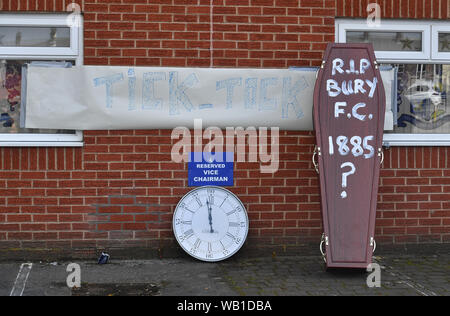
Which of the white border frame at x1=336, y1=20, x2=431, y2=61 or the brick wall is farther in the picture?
the white border frame at x1=336, y1=20, x2=431, y2=61

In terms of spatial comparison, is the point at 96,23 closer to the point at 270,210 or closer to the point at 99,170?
the point at 99,170

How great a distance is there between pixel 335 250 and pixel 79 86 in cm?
314

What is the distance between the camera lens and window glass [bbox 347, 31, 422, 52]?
7289 millimetres

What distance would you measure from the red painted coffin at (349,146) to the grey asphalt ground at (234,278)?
347 mm

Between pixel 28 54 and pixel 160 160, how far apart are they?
1788 mm

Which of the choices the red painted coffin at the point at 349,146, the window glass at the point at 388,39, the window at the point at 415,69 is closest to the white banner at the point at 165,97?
the red painted coffin at the point at 349,146

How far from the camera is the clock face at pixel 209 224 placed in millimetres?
6801

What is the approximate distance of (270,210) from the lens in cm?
712

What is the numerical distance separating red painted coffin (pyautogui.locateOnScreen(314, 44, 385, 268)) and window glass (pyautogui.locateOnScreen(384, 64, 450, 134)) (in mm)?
993

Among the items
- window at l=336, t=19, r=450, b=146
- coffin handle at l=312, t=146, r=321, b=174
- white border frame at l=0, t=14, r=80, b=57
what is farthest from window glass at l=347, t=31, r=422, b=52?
white border frame at l=0, t=14, r=80, b=57

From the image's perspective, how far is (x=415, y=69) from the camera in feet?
24.2

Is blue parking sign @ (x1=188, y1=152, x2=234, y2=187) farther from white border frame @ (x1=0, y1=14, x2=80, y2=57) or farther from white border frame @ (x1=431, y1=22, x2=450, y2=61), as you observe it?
white border frame @ (x1=431, y1=22, x2=450, y2=61)

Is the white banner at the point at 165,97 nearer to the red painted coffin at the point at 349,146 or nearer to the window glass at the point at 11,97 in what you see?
the window glass at the point at 11,97

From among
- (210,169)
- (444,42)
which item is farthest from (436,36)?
(210,169)
